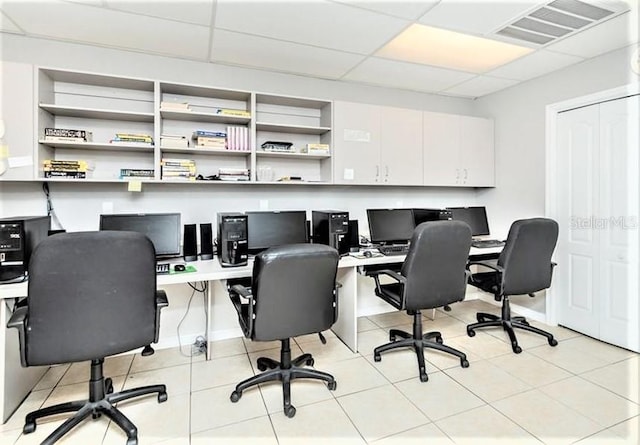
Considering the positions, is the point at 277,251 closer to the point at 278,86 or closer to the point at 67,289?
the point at 67,289

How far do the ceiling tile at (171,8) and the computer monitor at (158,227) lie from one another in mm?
1415

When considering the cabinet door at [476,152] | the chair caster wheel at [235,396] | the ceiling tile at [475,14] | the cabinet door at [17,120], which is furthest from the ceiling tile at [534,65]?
the cabinet door at [17,120]

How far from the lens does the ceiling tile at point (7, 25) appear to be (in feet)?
7.51

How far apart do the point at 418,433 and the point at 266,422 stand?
0.85 metres

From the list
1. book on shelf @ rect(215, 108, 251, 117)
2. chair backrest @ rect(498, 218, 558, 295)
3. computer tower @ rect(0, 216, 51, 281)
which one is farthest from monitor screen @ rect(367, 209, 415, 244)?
computer tower @ rect(0, 216, 51, 281)

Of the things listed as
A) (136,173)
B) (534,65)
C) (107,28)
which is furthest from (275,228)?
(534,65)

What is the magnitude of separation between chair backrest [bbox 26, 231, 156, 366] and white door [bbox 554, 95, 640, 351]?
3.58 metres

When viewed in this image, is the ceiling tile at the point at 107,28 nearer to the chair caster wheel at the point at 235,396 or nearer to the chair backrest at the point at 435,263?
the chair backrest at the point at 435,263

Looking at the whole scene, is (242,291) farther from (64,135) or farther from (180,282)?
(64,135)

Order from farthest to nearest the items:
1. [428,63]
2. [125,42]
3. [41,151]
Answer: [428,63] < [125,42] < [41,151]

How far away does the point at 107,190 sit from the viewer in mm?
2779

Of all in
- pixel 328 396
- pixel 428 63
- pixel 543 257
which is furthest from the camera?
pixel 428 63

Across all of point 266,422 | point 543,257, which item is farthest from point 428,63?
point 266,422

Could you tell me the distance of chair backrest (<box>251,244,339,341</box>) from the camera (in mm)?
1880
